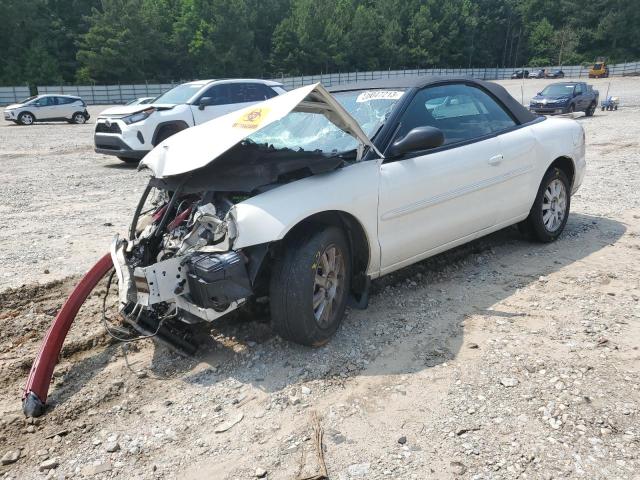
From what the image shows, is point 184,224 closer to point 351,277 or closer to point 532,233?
point 351,277

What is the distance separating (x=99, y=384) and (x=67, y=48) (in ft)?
235

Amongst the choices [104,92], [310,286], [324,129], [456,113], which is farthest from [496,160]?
[104,92]

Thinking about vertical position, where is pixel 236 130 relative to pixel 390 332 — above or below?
above

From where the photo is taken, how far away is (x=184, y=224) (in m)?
3.32

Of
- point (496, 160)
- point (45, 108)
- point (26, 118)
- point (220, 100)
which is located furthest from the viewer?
point (45, 108)

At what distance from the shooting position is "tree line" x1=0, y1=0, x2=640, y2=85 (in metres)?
58.5

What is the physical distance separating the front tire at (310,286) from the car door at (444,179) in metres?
0.39

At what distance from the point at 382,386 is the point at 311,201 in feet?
3.80

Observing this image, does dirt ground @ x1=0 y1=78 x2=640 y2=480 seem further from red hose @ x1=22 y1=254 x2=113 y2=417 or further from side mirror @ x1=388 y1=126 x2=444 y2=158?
side mirror @ x1=388 y1=126 x2=444 y2=158

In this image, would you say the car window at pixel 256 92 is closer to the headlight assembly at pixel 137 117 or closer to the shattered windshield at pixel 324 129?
the headlight assembly at pixel 137 117

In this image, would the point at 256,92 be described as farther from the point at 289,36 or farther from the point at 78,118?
the point at 289,36

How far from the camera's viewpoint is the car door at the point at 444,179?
12.1 ft

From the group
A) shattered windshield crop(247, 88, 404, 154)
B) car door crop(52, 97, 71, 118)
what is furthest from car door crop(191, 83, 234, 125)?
car door crop(52, 97, 71, 118)

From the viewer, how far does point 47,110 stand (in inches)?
984
